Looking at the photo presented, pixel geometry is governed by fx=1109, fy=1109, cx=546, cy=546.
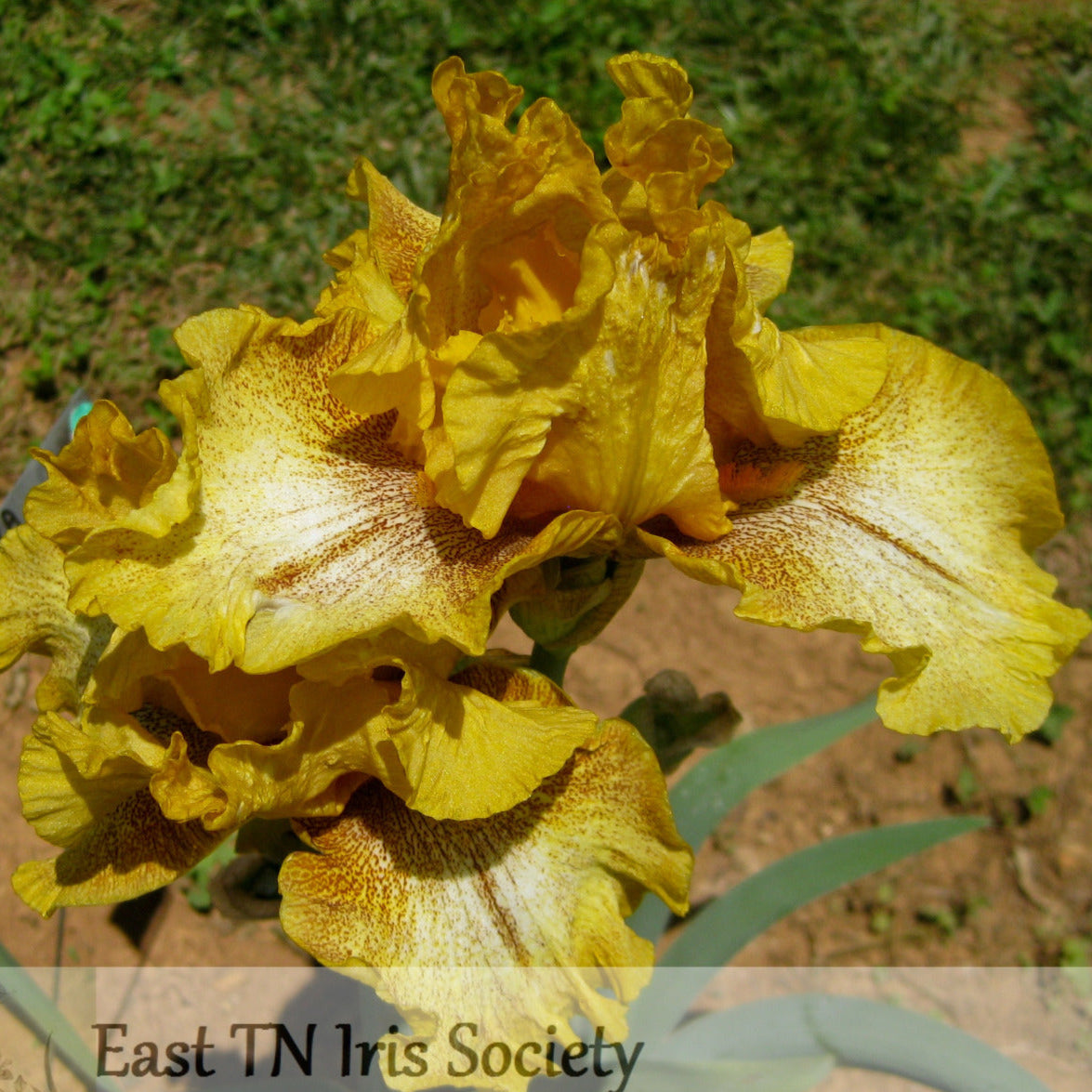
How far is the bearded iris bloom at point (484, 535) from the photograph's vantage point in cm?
89

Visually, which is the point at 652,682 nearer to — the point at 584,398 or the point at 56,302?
the point at 584,398

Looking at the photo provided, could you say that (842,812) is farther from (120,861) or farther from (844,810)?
(120,861)

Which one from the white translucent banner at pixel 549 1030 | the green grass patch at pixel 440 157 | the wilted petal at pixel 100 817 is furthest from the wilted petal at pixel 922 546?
the green grass patch at pixel 440 157

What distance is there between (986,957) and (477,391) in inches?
85.2

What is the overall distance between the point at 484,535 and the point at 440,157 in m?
2.50

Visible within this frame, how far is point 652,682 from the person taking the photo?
4.58 feet

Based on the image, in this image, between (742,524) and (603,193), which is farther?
(742,524)

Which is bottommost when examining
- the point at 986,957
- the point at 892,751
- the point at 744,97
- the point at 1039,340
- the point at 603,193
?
the point at 986,957

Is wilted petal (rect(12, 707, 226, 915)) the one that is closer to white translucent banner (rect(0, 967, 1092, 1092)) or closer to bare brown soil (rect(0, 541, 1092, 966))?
white translucent banner (rect(0, 967, 1092, 1092))

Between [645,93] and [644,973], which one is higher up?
[645,93]

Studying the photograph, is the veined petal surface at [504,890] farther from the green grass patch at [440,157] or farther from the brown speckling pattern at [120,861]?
the green grass patch at [440,157]

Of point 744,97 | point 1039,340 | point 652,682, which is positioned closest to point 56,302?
point 744,97

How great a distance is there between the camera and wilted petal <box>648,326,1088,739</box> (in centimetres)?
95

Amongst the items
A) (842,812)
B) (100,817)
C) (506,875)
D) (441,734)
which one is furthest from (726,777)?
(842,812)
